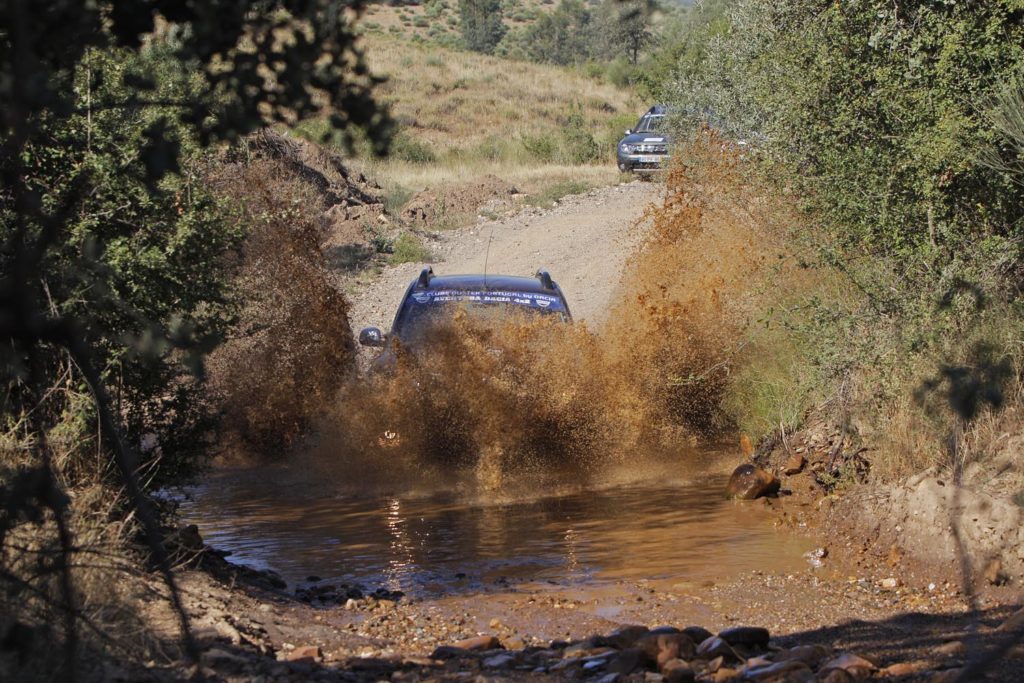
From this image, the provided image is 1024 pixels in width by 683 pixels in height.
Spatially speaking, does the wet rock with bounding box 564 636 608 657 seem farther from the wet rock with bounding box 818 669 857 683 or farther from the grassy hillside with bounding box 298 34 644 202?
the grassy hillside with bounding box 298 34 644 202

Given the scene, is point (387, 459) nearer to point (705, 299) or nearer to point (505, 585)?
point (505, 585)

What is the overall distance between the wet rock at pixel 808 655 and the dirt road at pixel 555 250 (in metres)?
12.4

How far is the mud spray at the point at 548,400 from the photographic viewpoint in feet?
36.1

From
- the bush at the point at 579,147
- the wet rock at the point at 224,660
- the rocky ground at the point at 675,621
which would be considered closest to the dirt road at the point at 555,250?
the bush at the point at 579,147

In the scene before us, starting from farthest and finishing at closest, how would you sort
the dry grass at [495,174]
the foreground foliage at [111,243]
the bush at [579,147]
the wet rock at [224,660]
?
the bush at [579,147] → the dry grass at [495,174] → the wet rock at [224,660] → the foreground foliage at [111,243]

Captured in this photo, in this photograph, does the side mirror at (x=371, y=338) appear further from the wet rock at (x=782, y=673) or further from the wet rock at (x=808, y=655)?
the wet rock at (x=782, y=673)

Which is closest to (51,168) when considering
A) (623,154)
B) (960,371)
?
(960,371)

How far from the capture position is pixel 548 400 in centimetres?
1113

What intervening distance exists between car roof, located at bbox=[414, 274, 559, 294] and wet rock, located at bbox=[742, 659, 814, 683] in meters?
6.38

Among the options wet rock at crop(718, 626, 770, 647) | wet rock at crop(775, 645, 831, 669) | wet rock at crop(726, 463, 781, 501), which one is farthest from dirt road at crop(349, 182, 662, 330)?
wet rock at crop(775, 645, 831, 669)

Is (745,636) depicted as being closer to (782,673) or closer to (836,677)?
(782,673)

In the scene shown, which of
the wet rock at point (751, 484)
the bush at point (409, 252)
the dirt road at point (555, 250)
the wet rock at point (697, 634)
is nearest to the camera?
the wet rock at point (697, 634)

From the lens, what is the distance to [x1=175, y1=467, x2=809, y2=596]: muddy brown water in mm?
8875

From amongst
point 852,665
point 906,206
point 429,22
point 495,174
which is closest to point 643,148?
point 495,174
